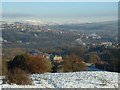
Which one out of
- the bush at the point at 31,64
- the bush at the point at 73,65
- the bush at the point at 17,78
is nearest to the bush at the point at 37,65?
the bush at the point at 31,64

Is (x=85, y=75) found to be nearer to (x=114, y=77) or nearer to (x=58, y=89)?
(x=114, y=77)

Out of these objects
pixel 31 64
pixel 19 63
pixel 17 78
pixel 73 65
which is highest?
pixel 17 78

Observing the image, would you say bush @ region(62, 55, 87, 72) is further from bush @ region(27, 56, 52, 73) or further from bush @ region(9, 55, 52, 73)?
bush @ region(27, 56, 52, 73)

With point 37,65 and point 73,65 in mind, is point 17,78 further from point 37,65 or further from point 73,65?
point 73,65

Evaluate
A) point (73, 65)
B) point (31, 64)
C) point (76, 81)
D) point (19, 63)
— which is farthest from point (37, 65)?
point (76, 81)

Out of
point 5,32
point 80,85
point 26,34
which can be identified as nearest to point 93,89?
point 80,85

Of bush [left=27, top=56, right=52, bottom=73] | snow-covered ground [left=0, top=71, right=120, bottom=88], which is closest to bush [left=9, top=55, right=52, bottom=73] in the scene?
bush [left=27, top=56, right=52, bottom=73]

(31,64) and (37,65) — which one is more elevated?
(31,64)

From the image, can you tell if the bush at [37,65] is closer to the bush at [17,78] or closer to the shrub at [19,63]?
the shrub at [19,63]

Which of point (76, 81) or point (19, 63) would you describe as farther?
point (19, 63)
